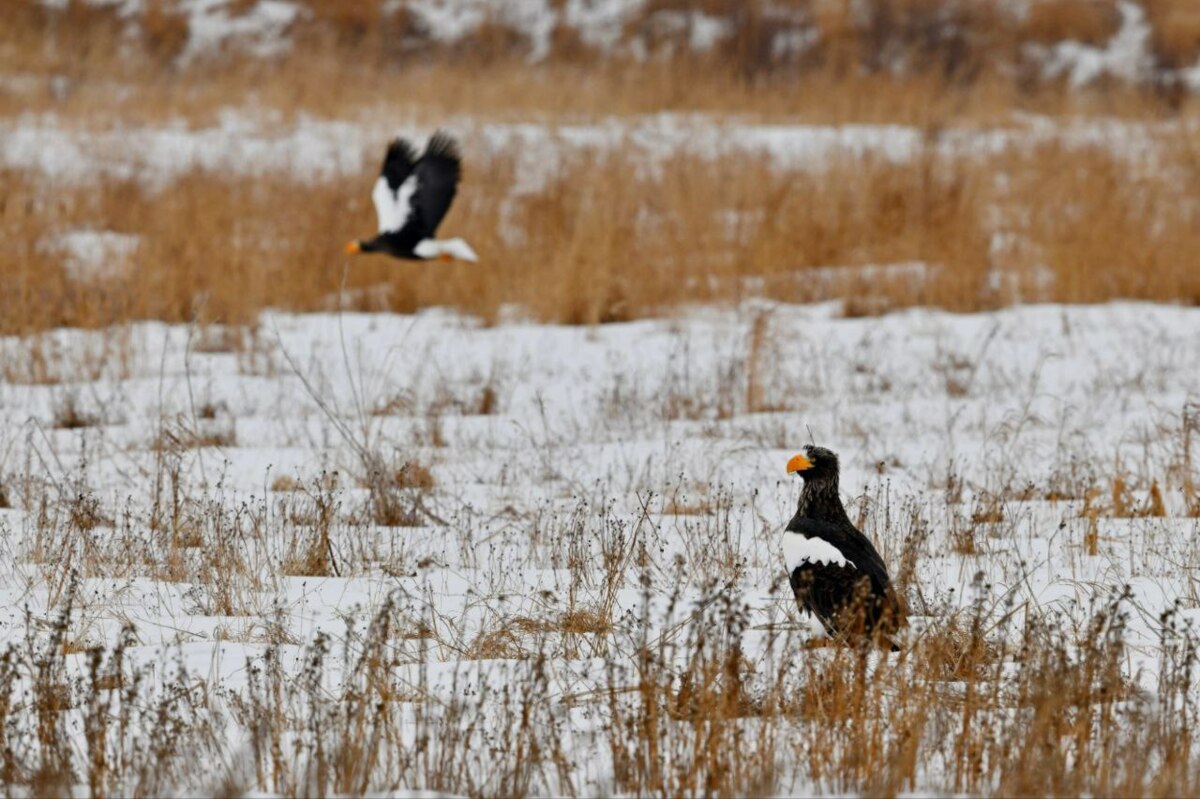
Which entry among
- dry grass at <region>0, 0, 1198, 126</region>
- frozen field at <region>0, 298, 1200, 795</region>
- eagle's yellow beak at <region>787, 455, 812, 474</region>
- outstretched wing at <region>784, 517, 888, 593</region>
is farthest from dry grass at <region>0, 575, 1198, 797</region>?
dry grass at <region>0, 0, 1198, 126</region>

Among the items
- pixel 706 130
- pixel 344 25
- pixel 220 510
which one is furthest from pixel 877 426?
pixel 344 25

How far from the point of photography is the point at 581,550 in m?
4.95

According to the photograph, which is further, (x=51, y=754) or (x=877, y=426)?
(x=877, y=426)

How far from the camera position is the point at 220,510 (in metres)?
4.88

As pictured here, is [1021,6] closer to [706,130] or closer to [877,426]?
[706,130]

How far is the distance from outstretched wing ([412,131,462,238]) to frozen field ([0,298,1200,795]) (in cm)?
92

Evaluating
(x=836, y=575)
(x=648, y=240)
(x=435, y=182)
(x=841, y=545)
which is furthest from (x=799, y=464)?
(x=648, y=240)

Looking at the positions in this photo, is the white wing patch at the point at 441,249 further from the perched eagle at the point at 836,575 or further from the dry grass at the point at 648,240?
the perched eagle at the point at 836,575

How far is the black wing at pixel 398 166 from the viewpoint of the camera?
995cm

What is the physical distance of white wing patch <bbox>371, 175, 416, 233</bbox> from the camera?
1003cm

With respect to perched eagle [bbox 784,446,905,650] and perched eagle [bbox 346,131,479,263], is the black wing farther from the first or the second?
perched eagle [bbox 784,446,905,650]

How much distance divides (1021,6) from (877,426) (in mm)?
16514

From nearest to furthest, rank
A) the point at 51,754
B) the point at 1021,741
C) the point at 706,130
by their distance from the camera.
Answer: the point at 51,754
the point at 1021,741
the point at 706,130

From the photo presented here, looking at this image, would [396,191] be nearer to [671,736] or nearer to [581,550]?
[581,550]
